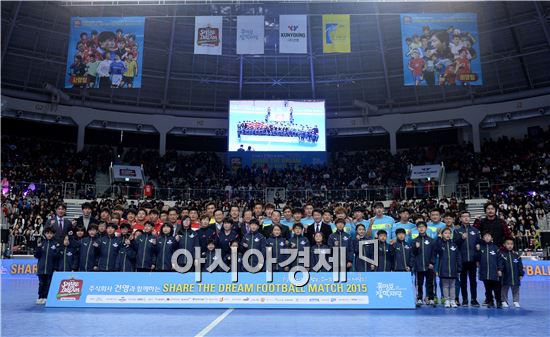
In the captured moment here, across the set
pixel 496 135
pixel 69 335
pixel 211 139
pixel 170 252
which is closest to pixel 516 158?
pixel 496 135

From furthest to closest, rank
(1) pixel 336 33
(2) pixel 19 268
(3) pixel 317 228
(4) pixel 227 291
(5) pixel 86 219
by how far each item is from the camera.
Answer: (1) pixel 336 33
(2) pixel 19 268
(5) pixel 86 219
(3) pixel 317 228
(4) pixel 227 291

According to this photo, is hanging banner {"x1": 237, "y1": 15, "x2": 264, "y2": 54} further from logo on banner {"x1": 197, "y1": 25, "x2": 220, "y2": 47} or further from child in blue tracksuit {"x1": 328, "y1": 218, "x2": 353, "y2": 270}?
child in blue tracksuit {"x1": 328, "y1": 218, "x2": 353, "y2": 270}

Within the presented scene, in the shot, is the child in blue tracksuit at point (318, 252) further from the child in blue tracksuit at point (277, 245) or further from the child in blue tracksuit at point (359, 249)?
the child in blue tracksuit at point (359, 249)

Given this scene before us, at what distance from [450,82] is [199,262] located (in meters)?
21.7

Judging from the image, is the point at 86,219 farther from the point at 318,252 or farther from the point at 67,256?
the point at 318,252

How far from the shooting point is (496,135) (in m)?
41.0

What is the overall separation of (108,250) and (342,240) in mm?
5865

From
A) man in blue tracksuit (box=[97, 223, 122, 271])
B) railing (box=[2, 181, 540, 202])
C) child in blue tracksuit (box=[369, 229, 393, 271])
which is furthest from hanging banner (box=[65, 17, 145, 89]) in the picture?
child in blue tracksuit (box=[369, 229, 393, 271])

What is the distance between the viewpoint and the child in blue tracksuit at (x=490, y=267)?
11227 millimetres

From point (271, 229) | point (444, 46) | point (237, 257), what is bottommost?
point (237, 257)

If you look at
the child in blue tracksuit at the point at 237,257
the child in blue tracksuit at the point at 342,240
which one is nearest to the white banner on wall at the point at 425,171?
the child in blue tracksuit at the point at 342,240

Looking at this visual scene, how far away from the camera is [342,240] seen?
458 inches

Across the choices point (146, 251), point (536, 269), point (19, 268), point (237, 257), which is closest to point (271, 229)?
point (237, 257)

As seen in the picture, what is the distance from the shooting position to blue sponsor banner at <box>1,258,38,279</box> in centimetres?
1997
